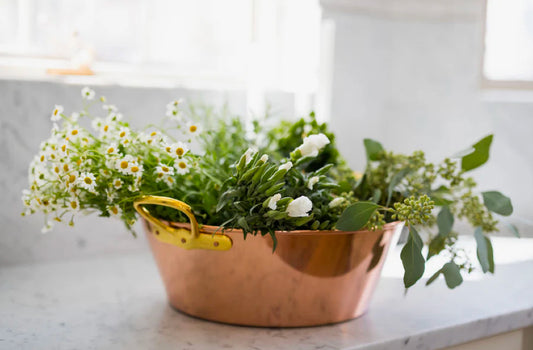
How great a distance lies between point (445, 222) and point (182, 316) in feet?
1.26

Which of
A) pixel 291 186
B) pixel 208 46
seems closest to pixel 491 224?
pixel 291 186

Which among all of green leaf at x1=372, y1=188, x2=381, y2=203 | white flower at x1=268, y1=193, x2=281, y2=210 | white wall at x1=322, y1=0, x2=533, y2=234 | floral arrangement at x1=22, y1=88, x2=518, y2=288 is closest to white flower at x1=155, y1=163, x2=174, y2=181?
floral arrangement at x1=22, y1=88, x2=518, y2=288

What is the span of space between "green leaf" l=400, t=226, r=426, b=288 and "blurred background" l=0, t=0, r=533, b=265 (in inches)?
25.4

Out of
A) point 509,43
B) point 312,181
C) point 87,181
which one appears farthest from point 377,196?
point 509,43

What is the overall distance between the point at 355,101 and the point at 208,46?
15.0 inches

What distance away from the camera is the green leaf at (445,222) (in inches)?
28.6

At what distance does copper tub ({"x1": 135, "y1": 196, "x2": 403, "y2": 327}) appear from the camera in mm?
651

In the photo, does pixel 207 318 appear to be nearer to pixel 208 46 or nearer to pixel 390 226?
pixel 390 226

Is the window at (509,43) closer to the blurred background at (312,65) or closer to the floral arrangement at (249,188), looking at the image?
the blurred background at (312,65)

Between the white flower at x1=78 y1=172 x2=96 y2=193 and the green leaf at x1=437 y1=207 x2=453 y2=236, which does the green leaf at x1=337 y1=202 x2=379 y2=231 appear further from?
the white flower at x1=78 y1=172 x2=96 y2=193

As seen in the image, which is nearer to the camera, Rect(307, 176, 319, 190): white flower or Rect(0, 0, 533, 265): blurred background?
Rect(307, 176, 319, 190): white flower

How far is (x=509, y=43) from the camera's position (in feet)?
4.44

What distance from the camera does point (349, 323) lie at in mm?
742

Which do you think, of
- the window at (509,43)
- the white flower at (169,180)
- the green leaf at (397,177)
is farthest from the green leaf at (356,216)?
the window at (509,43)
